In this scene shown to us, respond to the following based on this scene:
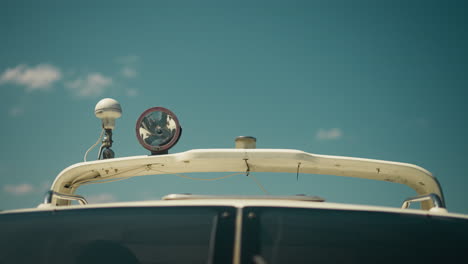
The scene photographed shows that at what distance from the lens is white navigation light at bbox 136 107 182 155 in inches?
164

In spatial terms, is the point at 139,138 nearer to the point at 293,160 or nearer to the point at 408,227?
the point at 293,160

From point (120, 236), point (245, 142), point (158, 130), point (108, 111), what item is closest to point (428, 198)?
point (245, 142)

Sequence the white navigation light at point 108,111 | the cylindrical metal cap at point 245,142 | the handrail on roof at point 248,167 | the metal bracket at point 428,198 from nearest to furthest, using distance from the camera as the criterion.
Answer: the metal bracket at point 428,198 → the handrail on roof at point 248,167 → the cylindrical metal cap at point 245,142 → the white navigation light at point 108,111

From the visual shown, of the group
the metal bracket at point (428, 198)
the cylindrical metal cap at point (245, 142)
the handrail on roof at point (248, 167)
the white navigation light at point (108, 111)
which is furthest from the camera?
the white navigation light at point (108, 111)

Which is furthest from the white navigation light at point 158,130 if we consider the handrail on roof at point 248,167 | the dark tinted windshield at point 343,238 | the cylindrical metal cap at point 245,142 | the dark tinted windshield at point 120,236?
the dark tinted windshield at point 343,238

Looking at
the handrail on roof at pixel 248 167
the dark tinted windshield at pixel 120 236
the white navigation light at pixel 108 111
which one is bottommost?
the dark tinted windshield at pixel 120 236

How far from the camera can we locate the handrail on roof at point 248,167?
10.9ft

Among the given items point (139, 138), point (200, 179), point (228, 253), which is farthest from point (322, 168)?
point (228, 253)

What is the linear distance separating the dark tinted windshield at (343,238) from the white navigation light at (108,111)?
12.3ft

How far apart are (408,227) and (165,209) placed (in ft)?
3.42

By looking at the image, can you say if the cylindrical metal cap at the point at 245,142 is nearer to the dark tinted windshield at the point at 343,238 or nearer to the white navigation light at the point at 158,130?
the white navigation light at the point at 158,130

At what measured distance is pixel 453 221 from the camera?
2.02 m

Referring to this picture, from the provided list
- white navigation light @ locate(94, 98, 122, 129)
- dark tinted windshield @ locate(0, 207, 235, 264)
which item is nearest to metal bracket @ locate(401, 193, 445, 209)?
dark tinted windshield @ locate(0, 207, 235, 264)

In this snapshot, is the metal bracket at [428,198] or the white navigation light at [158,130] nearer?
Result: the metal bracket at [428,198]
